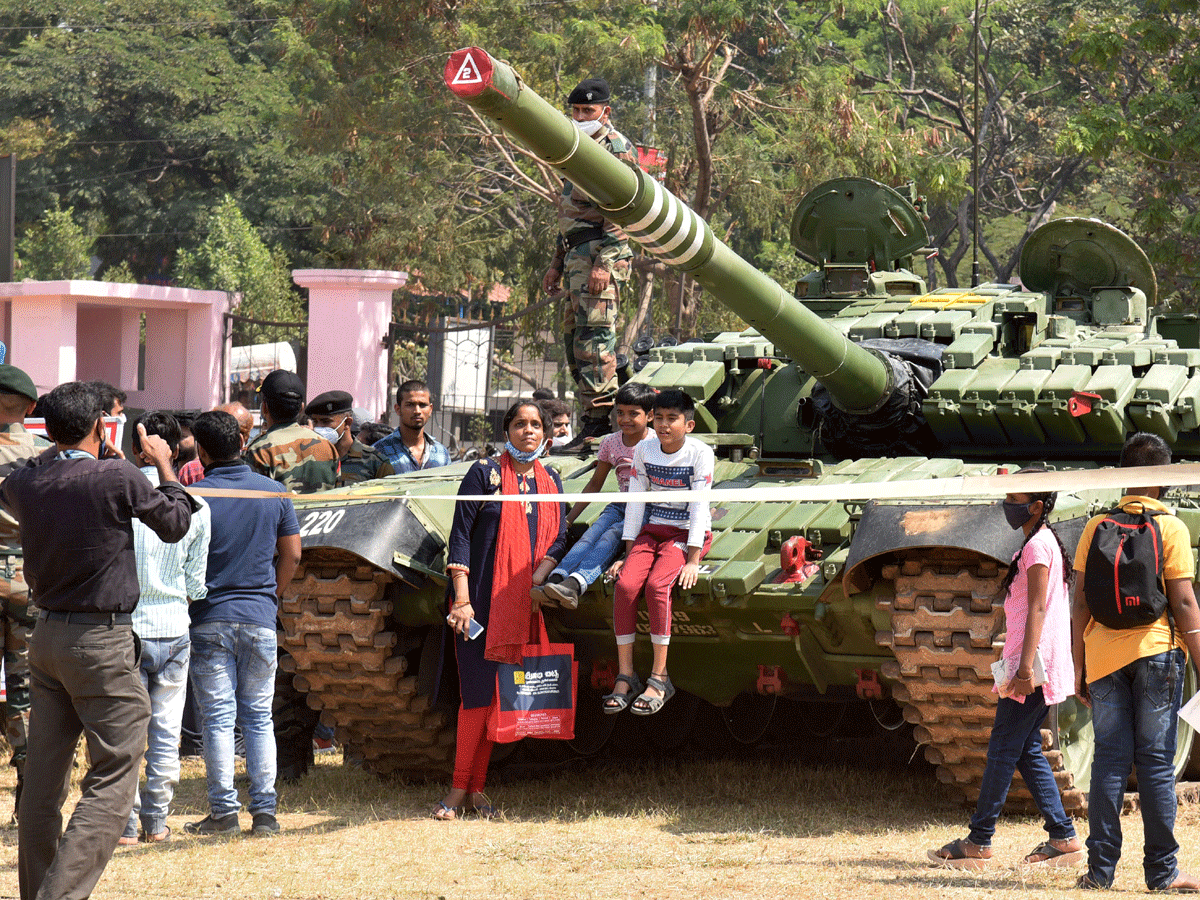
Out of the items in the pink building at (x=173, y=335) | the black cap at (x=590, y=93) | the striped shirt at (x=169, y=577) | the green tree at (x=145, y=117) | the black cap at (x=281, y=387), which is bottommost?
the striped shirt at (x=169, y=577)

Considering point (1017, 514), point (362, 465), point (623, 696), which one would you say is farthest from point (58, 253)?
point (1017, 514)

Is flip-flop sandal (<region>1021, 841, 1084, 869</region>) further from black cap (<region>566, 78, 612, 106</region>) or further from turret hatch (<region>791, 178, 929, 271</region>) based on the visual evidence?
turret hatch (<region>791, 178, 929, 271</region>)

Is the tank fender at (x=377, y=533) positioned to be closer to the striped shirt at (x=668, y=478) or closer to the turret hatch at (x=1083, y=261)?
the striped shirt at (x=668, y=478)

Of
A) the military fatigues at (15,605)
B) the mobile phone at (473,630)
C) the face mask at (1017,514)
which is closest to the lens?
the face mask at (1017,514)

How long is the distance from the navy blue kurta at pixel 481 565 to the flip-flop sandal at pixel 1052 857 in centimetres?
250

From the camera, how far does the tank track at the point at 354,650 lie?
7.69 meters

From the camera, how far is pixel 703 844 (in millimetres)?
7133

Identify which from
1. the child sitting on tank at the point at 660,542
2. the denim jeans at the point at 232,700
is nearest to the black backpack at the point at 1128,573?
the child sitting on tank at the point at 660,542

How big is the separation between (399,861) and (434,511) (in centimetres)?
183

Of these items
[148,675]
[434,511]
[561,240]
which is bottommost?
[148,675]

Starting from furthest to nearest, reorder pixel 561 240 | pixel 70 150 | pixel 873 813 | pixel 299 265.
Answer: pixel 70 150
pixel 299 265
pixel 561 240
pixel 873 813

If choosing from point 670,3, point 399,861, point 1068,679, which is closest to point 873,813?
point 1068,679

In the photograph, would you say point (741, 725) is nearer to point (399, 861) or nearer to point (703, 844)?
point (703, 844)

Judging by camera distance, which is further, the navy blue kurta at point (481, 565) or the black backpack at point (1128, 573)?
the navy blue kurta at point (481, 565)
